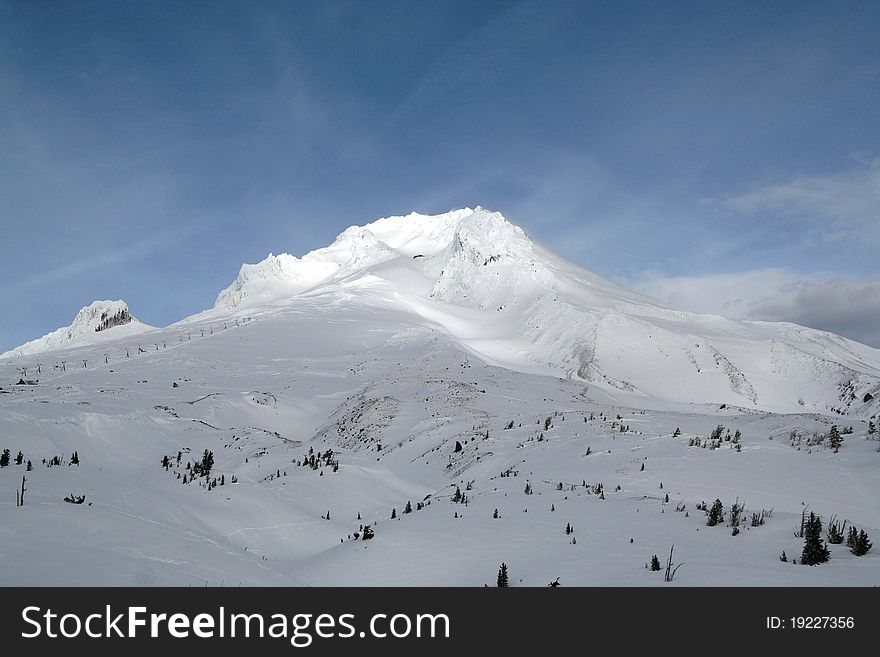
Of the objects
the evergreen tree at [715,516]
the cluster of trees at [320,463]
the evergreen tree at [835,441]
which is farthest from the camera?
the cluster of trees at [320,463]

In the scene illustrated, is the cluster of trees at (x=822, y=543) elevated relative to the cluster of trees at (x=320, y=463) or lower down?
lower down

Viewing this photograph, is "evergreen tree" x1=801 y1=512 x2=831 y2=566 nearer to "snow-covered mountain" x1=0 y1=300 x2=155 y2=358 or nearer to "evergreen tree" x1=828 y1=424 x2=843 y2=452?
"evergreen tree" x1=828 y1=424 x2=843 y2=452

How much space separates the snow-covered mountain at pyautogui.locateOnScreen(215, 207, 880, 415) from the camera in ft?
176

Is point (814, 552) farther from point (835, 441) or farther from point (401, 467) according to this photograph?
point (401, 467)

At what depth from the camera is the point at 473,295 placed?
94812 mm

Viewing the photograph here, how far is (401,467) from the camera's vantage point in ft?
69.7

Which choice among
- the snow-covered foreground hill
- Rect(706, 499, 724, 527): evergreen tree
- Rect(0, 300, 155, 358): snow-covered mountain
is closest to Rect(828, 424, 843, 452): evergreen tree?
the snow-covered foreground hill

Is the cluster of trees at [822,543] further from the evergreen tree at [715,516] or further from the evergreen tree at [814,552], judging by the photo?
the evergreen tree at [715,516]

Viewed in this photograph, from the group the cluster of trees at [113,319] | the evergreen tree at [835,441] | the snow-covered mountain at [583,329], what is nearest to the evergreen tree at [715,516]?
the evergreen tree at [835,441]

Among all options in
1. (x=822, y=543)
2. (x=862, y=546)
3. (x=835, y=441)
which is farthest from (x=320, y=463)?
(x=835, y=441)

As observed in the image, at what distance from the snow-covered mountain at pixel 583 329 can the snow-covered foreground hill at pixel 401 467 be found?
822 millimetres

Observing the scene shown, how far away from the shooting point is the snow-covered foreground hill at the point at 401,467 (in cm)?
685
